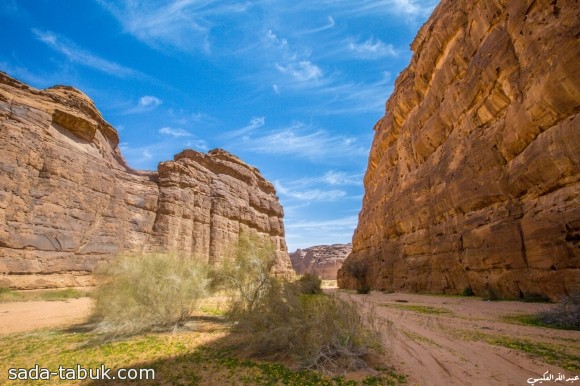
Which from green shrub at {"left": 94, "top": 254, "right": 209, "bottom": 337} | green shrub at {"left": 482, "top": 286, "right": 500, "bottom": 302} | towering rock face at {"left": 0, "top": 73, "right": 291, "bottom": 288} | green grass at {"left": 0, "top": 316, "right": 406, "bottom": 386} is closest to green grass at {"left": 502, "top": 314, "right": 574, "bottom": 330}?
green shrub at {"left": 482, "top": 286, "right": 500, "bottom": 302}

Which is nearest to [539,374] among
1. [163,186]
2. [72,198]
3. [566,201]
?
[566,201]

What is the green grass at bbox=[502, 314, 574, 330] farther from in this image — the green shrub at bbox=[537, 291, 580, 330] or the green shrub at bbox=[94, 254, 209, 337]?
the green shrub at bbox=[94, 254, 209, 337]

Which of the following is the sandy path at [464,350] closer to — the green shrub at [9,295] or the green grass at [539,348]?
the green grass at [539,348]

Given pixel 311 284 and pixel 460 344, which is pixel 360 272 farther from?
pixel 460 344

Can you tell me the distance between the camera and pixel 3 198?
72.0 ft

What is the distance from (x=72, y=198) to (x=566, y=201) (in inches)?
1422

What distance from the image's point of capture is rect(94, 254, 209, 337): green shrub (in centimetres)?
1043

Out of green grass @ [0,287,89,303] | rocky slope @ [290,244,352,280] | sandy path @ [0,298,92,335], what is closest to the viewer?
sandy path @ [0,298,92,335]

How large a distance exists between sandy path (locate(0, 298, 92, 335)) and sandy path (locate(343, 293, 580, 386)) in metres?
14.2

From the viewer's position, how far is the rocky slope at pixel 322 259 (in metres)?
93.3

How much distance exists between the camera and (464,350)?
6645mm

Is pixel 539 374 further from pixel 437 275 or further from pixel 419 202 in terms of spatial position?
pixel 419 202

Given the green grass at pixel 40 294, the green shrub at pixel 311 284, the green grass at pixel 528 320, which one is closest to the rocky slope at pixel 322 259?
the green shrub at pixel 311 284

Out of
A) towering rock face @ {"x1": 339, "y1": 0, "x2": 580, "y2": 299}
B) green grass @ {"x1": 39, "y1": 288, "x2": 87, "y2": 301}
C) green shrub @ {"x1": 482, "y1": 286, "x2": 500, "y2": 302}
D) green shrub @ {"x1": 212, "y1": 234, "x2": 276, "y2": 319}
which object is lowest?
green shrub @ {"x1": 482, "y1": 286, "x2": 500, "y2": 302}
